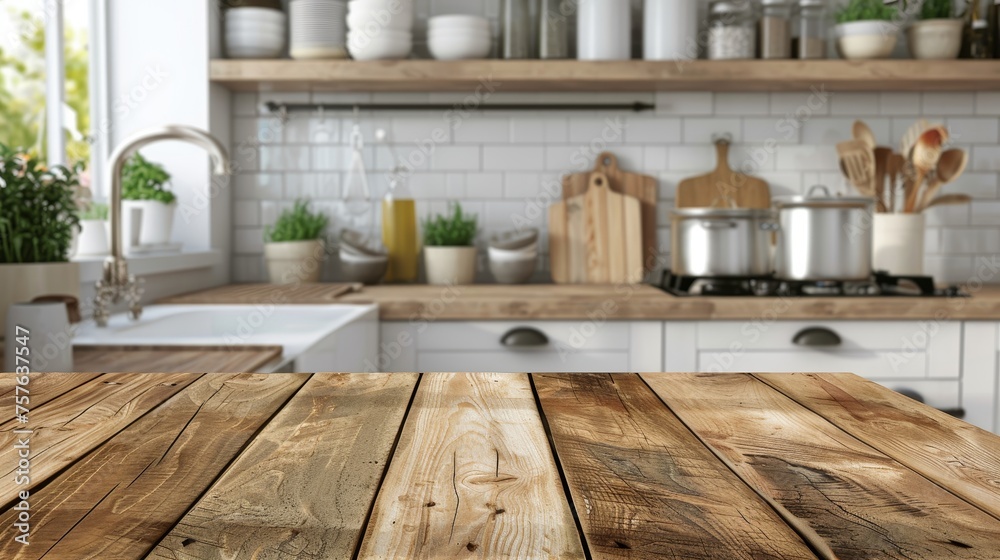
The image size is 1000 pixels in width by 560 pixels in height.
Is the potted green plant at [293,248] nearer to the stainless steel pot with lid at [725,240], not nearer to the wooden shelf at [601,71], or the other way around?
the wooden shelf at [601,71]

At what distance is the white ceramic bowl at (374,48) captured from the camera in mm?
2754

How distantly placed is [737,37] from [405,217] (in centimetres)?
125

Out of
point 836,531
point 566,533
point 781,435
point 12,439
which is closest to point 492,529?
point 566,533

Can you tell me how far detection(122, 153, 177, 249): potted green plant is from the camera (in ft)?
8.13

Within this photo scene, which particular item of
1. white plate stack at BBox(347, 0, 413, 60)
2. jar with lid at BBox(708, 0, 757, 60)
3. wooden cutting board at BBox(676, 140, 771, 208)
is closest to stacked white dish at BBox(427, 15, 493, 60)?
white plate stack at BBox(347, 0, 413, 60)

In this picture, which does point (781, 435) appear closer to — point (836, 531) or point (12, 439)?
point (836, 531)

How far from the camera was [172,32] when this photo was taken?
275cm

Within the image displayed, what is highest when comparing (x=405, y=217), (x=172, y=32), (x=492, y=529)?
(x=172, y=32)

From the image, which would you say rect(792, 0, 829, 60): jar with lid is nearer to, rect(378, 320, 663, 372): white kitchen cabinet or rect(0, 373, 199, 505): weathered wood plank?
rect(378, 320, 663, 372): white kitchen cabinet

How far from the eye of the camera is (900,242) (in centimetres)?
271

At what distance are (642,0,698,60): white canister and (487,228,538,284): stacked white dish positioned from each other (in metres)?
0.72

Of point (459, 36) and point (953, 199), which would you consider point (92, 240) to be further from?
point (953, 199)

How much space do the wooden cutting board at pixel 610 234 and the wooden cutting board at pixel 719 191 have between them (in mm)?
194

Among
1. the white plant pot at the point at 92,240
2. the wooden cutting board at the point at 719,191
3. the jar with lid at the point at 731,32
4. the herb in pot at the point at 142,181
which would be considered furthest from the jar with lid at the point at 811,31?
the white plant pot at the point at 92,240
